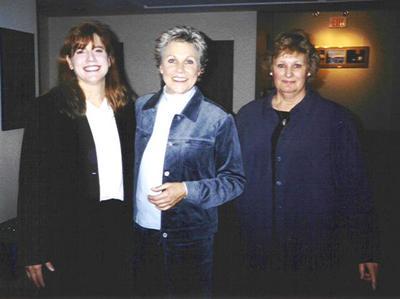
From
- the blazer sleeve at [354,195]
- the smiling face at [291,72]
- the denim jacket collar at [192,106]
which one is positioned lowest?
the blazer sleeve at [354,195]

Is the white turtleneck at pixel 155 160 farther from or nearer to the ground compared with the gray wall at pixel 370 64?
nearer to the ground

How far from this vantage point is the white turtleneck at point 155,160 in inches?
68.2

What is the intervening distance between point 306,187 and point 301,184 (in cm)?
3

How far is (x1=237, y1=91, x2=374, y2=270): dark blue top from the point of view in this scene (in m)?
1.82

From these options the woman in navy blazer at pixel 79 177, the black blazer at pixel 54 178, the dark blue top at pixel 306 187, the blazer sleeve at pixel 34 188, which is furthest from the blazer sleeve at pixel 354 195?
the blazer sleeve at pixel 34 188

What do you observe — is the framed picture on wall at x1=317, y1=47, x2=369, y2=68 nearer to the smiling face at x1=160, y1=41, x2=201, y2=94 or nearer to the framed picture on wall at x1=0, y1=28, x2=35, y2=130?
the framed picture on wall at x1=0, y1=28, x2=35, y2=130

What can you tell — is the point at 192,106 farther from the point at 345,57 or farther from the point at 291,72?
the point at 345,57

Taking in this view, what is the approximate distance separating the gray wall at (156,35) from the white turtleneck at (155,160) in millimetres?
5471

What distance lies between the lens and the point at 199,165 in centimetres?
173

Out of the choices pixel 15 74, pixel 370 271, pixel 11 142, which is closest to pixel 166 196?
pixel 370 271

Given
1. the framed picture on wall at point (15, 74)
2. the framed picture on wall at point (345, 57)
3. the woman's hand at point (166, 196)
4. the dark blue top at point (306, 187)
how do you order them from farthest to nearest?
the framed picture on wall at point (345, 57)
the framed picture on wall at point (15, 74)
the dark blue top at point (306, 187)
the woman's hand at point (166, 196)

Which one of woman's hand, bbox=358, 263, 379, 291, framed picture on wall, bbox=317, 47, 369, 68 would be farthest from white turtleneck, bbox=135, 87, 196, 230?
framed picture on wall, bbox=317, 47, 369, 68

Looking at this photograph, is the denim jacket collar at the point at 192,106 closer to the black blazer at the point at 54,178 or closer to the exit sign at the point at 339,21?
the black blazer at the point at 54,178

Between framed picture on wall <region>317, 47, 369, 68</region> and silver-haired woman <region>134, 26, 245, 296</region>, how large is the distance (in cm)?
889
